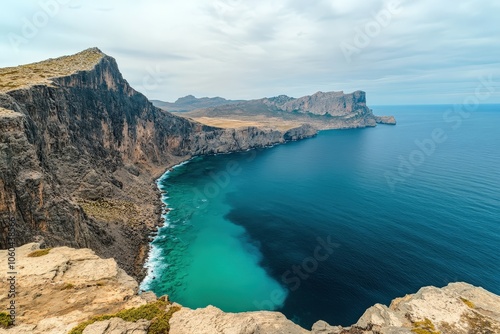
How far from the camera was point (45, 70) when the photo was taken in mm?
84938

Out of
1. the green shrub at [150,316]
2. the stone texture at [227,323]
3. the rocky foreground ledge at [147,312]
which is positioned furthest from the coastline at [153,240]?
the stone texture at [227,323]

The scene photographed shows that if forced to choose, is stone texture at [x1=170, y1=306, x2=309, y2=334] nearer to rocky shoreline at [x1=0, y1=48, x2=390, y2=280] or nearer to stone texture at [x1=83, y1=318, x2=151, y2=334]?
stone texture at [x1=83, y1=318, x2=151, y2=334]

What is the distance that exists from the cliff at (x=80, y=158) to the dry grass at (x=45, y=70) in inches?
10.5

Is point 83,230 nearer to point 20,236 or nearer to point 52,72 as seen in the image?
point 20,236

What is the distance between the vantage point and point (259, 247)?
72.5 meters

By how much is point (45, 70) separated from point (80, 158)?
33.1 meters

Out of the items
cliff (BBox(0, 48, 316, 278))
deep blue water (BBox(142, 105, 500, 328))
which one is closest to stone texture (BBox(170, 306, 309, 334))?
cliff (BBox(0, 48, 316, 278))

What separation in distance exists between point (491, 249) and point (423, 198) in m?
31.4

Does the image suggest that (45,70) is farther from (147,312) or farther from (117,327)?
(117,327)

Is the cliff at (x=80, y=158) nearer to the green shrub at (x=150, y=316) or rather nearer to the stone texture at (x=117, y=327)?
the green shrub at (x=150, y=316)

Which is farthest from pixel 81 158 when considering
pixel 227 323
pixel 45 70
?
pixel 227 323

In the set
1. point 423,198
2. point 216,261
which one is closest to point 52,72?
point 216,261

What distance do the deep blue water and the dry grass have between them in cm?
4815

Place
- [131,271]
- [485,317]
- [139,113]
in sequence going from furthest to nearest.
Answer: [139,113] → [131,271] → [485,317]
